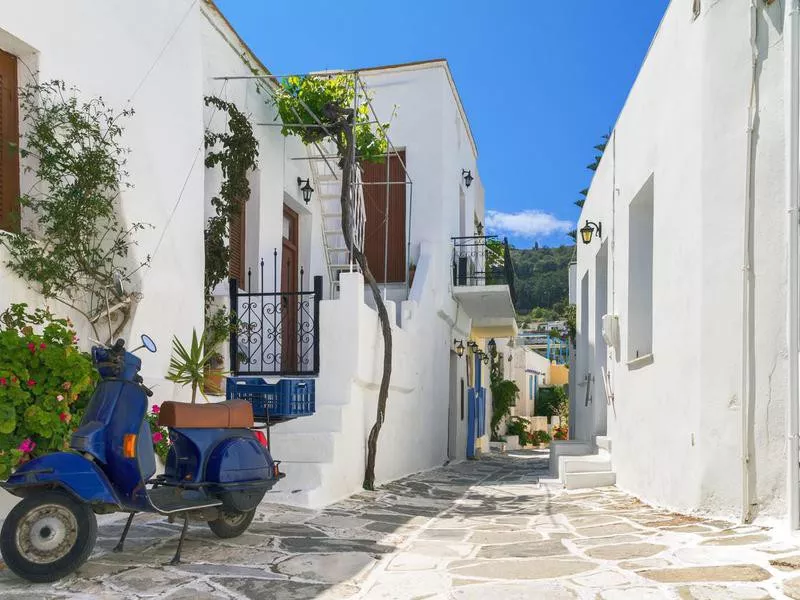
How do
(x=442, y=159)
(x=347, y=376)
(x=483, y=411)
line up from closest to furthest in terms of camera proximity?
(x=347, y=376) → (x=442, y=159) → (x=483, y=411)

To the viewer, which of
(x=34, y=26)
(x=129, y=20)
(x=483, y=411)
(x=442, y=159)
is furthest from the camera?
(x=483, y=411)

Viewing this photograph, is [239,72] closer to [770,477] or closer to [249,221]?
[249,221]

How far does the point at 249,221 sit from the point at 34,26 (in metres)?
4.75

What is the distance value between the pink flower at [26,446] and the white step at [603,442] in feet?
25.2

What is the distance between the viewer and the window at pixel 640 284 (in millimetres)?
9102

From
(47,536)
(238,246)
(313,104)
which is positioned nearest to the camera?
(47,536)

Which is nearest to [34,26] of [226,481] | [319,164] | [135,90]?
[135,90]

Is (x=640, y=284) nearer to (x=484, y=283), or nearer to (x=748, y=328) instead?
(x=748, y=328)

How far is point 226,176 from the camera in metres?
9.48

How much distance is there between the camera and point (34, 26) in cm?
587

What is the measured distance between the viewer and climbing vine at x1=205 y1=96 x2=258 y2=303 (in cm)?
901

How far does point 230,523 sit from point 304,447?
2.33 m

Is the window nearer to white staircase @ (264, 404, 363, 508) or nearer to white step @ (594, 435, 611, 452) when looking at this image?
white step @ (594, 435, 611, 452)

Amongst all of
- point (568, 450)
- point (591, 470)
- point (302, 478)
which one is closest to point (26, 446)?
point (302, 478)
